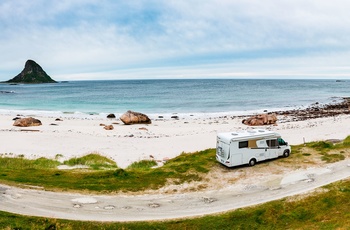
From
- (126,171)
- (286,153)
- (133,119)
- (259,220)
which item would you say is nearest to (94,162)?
(126,171)

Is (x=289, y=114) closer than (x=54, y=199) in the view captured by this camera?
No

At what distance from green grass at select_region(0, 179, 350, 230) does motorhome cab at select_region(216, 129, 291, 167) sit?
22.0 ft

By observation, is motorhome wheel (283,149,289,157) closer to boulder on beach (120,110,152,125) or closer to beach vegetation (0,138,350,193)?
beach vegetation (0,138,350,193)

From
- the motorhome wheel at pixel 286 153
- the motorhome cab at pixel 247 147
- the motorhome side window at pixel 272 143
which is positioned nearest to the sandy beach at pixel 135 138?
the motorhome cab at pixel 247 147

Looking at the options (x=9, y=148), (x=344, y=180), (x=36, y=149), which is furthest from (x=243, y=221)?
(x=9, y=148)

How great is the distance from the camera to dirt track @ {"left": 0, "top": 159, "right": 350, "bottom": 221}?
54.2 ft

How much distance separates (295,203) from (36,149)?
90.2 ft

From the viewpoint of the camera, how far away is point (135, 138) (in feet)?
136

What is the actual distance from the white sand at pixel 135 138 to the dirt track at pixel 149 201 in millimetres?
11168

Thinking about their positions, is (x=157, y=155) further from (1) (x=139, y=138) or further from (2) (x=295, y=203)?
(2) (x=295, y=203)

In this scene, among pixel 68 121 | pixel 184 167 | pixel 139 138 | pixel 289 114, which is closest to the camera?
pixel 184 167

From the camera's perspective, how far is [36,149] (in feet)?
112

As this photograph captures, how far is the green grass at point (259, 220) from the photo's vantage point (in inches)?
581

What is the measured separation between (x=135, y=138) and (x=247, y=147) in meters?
20.0
